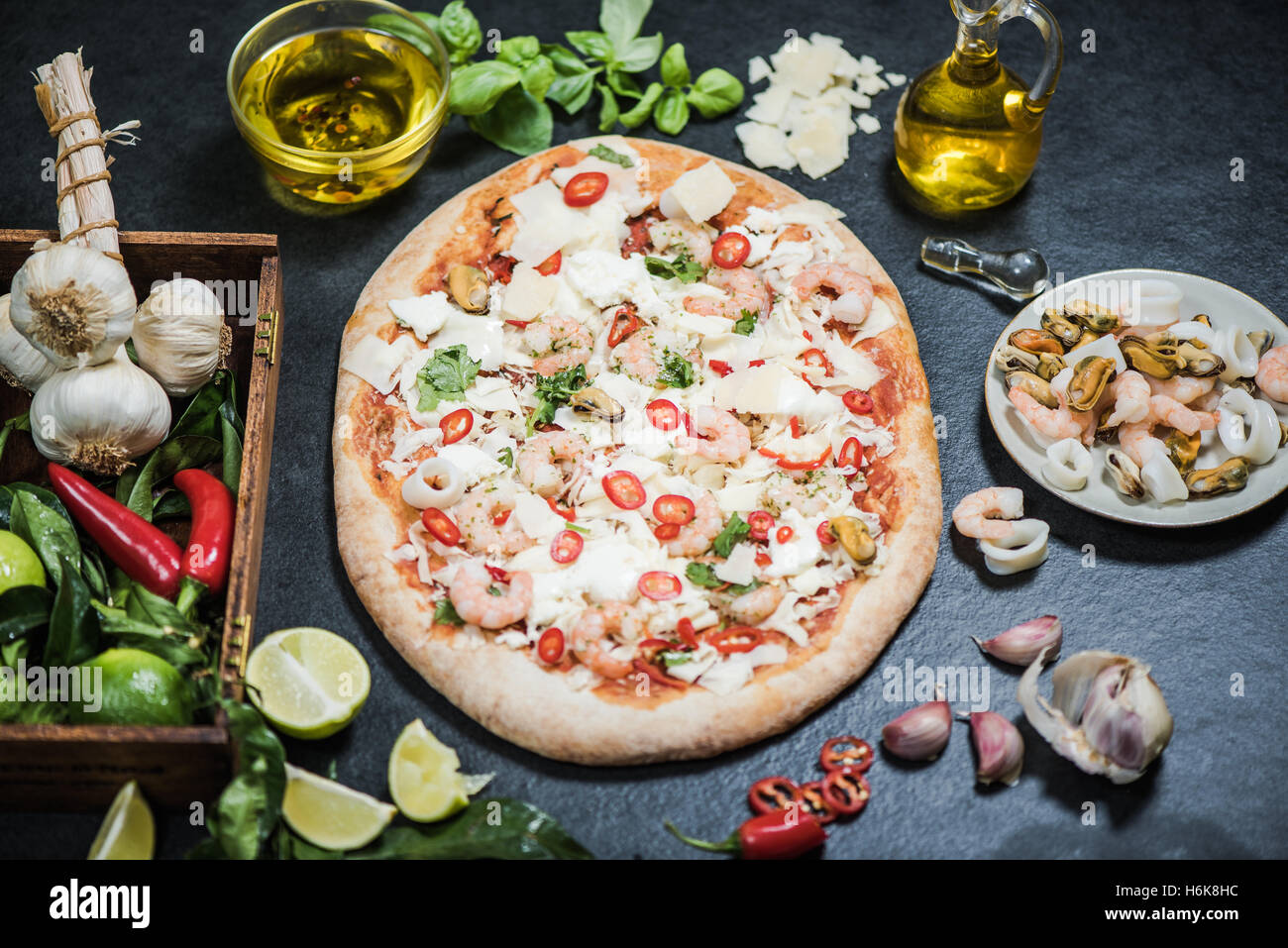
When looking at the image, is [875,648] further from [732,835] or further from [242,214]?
[242,214]

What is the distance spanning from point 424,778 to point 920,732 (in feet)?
4.21

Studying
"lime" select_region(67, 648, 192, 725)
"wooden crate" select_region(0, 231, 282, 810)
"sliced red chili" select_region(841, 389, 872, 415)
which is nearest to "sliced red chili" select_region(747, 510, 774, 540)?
"sliced red chili" select_region(841, 389, 872, 415)

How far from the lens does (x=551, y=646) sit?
9.52 feet

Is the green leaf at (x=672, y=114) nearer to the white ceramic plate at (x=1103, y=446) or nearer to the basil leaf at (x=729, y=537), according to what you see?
the white ceramic plate at (x=1103, y=446)

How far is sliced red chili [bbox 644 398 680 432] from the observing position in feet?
10.7

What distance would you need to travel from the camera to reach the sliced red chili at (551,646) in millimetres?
2902

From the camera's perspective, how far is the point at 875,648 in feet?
9.80

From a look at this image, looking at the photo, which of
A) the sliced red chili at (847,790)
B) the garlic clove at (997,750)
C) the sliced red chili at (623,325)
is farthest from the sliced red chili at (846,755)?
the sliced red chili at (623,325)

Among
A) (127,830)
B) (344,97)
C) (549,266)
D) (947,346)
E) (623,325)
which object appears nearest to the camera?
(127,830)

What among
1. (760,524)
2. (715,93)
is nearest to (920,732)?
→ (760,524)

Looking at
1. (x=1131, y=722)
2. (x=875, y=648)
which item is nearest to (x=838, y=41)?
(x=875, y=648)

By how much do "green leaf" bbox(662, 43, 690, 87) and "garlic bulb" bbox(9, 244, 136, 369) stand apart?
6.71ft

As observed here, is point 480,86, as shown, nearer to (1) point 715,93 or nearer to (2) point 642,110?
(2) point 642,110

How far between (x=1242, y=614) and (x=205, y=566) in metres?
2.92
